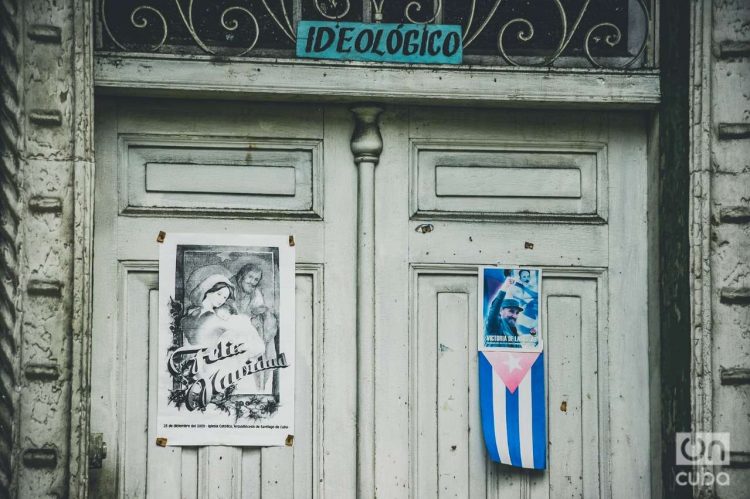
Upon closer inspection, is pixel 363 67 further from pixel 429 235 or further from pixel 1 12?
pixel 1 12

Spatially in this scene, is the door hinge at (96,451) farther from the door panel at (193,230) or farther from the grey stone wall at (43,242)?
the grey stone wall at (43,242)

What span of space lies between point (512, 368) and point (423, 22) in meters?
1.34

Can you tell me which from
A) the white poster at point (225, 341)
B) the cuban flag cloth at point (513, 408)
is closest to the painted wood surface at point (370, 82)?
the white poster at point (225, 341)

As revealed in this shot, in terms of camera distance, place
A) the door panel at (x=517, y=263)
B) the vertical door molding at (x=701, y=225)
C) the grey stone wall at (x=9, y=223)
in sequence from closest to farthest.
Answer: the grey stone wall at (x=9, y=223) < the vertical door molding at (x=701, y=225) < the door panel at (x=517, y=263)

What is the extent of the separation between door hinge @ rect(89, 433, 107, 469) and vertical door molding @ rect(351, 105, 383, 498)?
0.93 meters

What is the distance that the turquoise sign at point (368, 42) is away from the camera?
357 cm

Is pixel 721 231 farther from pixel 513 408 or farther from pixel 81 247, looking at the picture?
pixel 81 247

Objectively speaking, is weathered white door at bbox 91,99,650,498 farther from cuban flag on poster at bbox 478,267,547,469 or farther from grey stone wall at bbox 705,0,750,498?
grey stone wall at bbox 705,0,750,498

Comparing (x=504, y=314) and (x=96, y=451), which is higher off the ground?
(x=504, y=314)

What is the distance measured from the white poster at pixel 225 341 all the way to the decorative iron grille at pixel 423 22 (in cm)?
73

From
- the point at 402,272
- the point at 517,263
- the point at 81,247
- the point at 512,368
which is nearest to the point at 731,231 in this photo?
the point at 517,263

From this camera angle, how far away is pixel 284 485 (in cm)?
361

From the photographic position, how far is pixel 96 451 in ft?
11.5

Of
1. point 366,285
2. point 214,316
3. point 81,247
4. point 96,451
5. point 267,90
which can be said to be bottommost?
point 96,451
